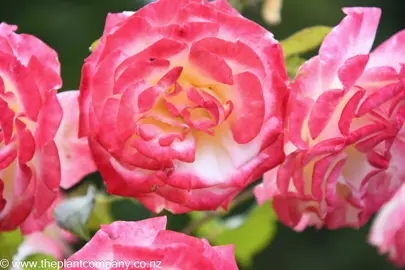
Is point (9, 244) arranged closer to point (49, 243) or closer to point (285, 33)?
point (49, 243)

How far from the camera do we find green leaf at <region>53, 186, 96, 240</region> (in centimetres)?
42

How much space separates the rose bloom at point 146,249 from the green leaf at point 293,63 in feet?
0.52

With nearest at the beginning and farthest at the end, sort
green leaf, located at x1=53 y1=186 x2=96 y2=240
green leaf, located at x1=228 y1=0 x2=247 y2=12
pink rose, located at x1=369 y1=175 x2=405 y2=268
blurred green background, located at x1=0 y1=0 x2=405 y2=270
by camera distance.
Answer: green leaf, located at x1=53 y1=186 x2=96 y2=240, green leaf, located at x1=228 y1=0 x2=247 y2=12, pink rose, located at x1=369 y1=175 x2=405 y2=268, blurred green background, located at x1=0 y1=0 x2=405 y2=270

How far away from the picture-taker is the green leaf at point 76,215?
42cm

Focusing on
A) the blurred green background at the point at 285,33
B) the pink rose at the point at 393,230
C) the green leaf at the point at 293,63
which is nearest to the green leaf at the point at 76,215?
the green leaf at the point at 293,63

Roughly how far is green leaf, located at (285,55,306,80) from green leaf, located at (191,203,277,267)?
24cm

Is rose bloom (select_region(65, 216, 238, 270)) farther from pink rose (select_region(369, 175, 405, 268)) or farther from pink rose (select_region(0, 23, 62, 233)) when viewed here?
pink rose (select_region(369, 175, 405, 268))

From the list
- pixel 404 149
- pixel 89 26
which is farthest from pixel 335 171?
pixel 89 26

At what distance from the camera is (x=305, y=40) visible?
0.44 metres

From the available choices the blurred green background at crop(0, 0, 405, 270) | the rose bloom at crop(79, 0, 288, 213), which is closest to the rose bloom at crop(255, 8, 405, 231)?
the rose bloom at crop(79, 0, 288, 213)

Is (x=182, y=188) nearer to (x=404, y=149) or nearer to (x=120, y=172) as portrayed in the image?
(x=120, y=172)

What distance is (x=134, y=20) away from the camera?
1.09 ft

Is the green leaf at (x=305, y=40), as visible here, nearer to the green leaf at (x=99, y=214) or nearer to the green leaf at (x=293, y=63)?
the green leaf at (x=293, y=63)

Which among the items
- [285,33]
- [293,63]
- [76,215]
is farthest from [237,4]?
[285,33]
